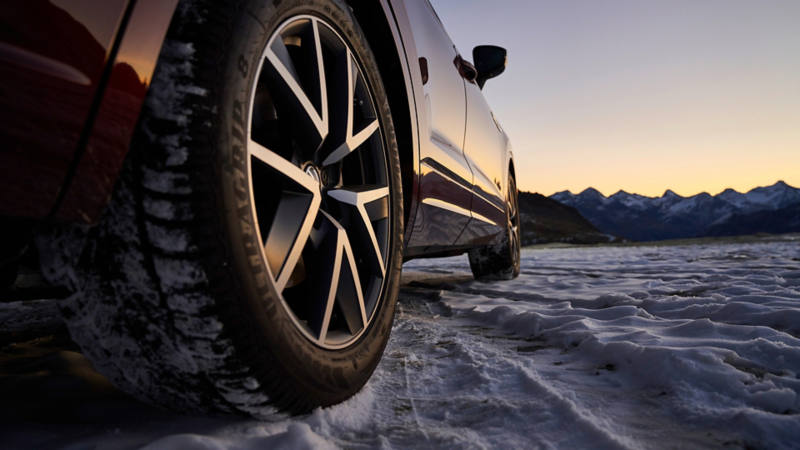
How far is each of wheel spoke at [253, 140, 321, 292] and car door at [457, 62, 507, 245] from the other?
4.49ft

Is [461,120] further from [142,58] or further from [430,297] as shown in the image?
[142,58]

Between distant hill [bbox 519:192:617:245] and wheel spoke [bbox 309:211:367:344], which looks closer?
wheel spoke [bbox 309:211:367:344]

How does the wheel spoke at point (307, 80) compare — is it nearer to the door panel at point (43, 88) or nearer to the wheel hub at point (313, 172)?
the wheel hub at point (313, 172)

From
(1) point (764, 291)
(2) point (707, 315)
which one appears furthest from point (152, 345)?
(1) point (764, 291)

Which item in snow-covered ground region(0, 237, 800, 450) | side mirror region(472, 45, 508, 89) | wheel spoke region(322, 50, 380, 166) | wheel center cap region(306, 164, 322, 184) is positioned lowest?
snow-covered ground region(0, 237, 800, 450)

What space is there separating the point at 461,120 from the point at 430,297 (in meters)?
1.22

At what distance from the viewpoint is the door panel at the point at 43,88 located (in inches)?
20.0

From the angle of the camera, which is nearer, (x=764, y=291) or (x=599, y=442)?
(x=599, y=442)

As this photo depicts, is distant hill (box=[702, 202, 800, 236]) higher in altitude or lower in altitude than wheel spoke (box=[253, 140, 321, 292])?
higher

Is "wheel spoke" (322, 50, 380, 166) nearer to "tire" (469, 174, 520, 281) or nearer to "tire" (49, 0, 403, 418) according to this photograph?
"tire" (49, 0, 403, 418)

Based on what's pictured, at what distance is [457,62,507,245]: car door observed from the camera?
2.33 metres

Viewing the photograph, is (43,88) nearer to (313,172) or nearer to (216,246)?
(216,246)

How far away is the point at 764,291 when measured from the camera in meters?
2.24

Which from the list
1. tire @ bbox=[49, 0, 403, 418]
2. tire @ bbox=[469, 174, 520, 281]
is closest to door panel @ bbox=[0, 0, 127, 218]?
tire @ bbox=[49, 0, 403, 418]
